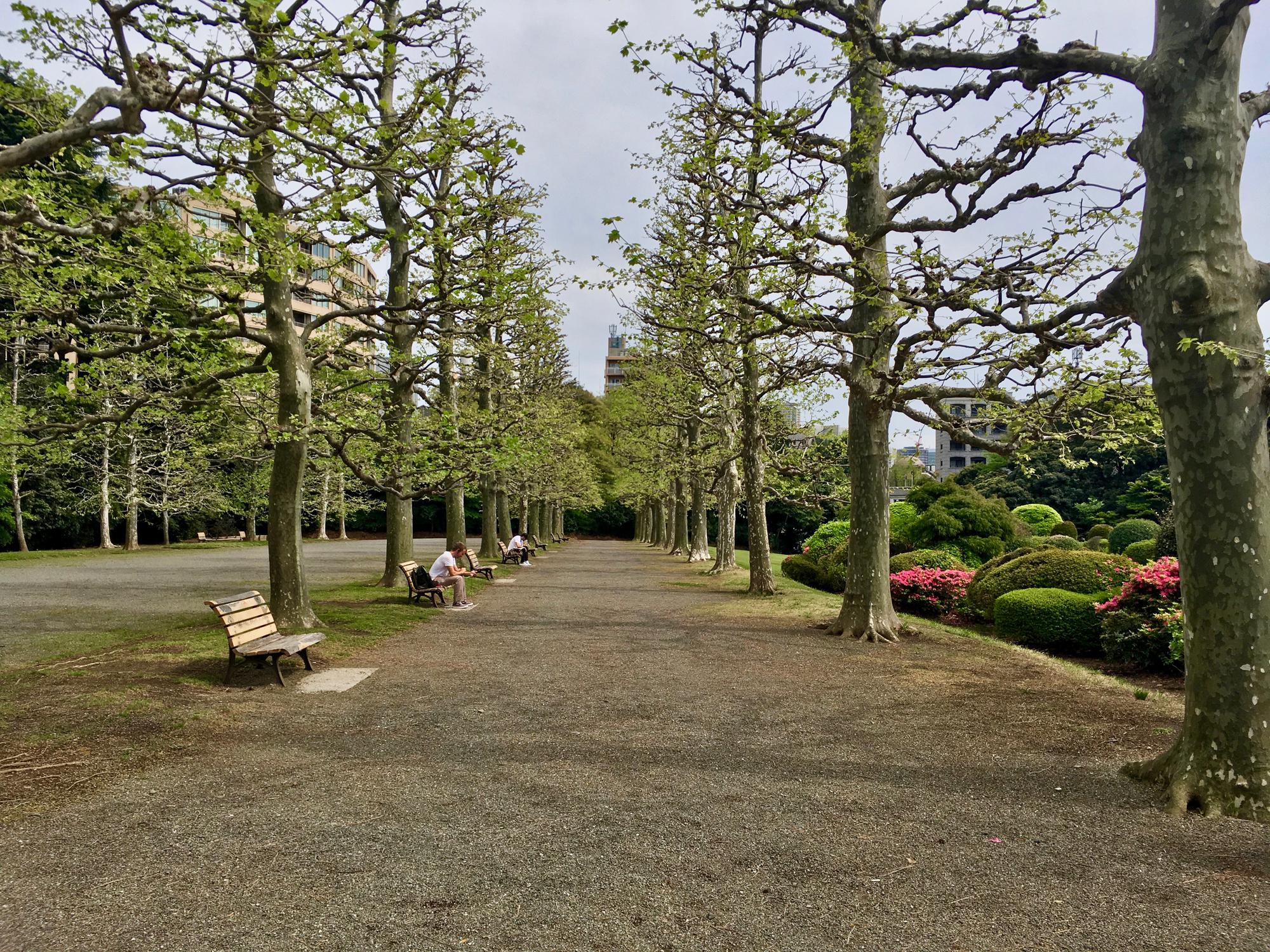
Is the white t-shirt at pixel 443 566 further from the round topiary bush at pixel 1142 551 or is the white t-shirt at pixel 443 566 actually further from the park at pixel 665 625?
the round topiary bush at pixel 1142 551

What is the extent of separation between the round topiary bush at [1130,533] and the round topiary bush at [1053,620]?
1450 cm

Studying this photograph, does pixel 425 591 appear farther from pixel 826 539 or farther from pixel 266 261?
pixel 826 539

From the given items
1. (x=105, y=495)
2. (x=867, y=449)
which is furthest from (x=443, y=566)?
(x=105, y=495)

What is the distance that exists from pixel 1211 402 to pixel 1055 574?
978cm

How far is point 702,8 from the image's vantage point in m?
9.41

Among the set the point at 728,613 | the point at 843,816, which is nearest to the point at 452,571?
the point at 728,613

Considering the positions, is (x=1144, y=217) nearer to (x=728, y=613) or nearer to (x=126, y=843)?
(x=126, y=843)

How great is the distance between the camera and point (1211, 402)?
493 cm

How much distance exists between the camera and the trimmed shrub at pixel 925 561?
747 inches

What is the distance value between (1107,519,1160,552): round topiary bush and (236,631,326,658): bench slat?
24737 mm

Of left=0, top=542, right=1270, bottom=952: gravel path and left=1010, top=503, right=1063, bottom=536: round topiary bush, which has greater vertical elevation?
left=1010, top=503, right=1063, bottom=536: round topiary bush

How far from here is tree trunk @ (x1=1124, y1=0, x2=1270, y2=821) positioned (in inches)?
192

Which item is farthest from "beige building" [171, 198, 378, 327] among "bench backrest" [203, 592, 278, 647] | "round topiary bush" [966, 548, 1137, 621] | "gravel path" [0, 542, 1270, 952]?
"round topiary bush" [966, 548, 1137, 621]

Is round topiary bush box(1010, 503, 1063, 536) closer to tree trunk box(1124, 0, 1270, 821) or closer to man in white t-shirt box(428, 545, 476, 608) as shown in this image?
man in white t-shirt box(428, 545, 476, 608)
